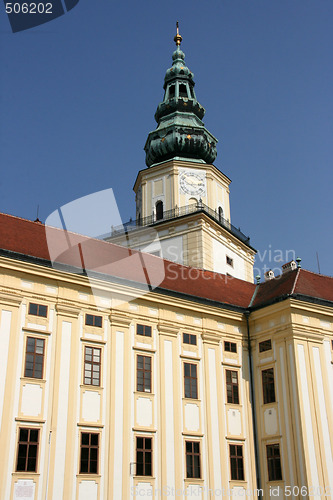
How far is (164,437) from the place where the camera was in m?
22.8

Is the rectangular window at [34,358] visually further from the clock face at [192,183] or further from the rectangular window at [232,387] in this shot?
the clock face at [192,183]

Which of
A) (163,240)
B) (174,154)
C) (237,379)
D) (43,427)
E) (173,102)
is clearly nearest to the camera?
(43,427)

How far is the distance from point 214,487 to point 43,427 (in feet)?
23.5

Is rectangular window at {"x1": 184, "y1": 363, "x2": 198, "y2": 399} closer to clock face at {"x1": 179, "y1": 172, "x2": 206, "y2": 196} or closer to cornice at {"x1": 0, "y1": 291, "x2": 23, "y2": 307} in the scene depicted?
cornice at {"x1": 0, "y1": 291, "x2": 23, "y2": 307}

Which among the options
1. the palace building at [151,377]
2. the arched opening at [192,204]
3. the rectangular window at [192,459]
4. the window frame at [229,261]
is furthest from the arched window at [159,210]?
the rectangular window at [192,459]

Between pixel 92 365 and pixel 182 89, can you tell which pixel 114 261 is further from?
pixel 182 89

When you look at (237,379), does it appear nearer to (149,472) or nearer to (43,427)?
(149,472)

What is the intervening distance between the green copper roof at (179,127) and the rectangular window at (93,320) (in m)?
21.8

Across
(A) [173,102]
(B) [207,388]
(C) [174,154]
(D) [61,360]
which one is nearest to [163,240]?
(C) [174,154]

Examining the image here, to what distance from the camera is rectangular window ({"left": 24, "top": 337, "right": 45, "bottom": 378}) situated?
20812mm

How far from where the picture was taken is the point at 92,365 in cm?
2231

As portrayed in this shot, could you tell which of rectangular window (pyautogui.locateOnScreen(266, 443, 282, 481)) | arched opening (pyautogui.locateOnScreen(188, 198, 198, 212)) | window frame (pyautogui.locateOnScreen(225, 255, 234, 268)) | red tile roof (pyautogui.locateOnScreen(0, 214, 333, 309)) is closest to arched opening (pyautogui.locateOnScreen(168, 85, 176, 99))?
arched opening (pyautogui.locateOnScreen(188, 198, 198, 212))

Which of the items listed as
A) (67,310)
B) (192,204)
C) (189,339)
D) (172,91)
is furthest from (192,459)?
(172,91)

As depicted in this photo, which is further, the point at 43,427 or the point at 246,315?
the point at 246,315
